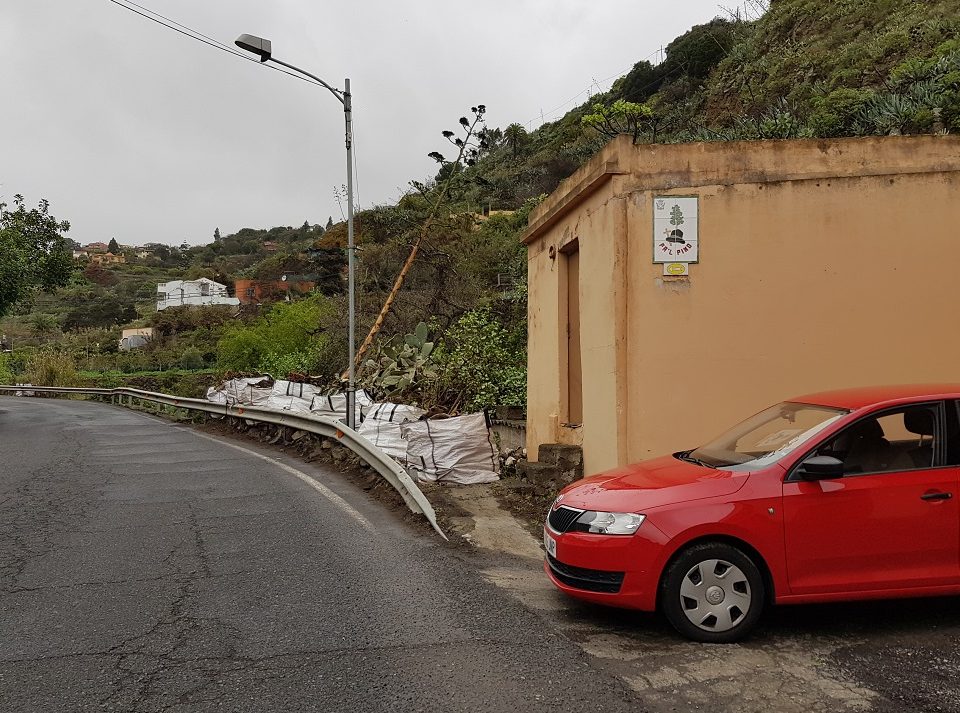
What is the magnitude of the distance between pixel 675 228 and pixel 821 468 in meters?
3.75

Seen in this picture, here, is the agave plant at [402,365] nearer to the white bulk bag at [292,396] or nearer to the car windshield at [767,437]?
the white bulk bag at [292,396]

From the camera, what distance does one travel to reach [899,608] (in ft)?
16.6

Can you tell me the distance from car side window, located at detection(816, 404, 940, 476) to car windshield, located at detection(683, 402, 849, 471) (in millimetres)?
147

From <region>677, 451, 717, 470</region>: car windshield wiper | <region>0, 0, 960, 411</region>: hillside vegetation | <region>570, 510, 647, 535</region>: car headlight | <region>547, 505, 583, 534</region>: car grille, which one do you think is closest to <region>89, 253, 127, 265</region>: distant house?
<region>0, 0, 960, 411</region>: hillside vegetation

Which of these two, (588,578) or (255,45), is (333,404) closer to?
(255,45)

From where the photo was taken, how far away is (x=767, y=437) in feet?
17.8

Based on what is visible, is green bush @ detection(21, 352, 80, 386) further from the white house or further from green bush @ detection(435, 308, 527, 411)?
the white house

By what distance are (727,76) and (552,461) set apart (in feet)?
115

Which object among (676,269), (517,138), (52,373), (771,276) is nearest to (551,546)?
(676,269)

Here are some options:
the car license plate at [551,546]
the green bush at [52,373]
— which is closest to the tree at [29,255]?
the green bush at [52,373]

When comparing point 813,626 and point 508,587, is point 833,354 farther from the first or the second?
point 508,587

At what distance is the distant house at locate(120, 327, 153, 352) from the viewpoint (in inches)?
2335

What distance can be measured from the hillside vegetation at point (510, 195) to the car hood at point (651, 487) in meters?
7.17

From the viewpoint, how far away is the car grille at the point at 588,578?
4.60 m
